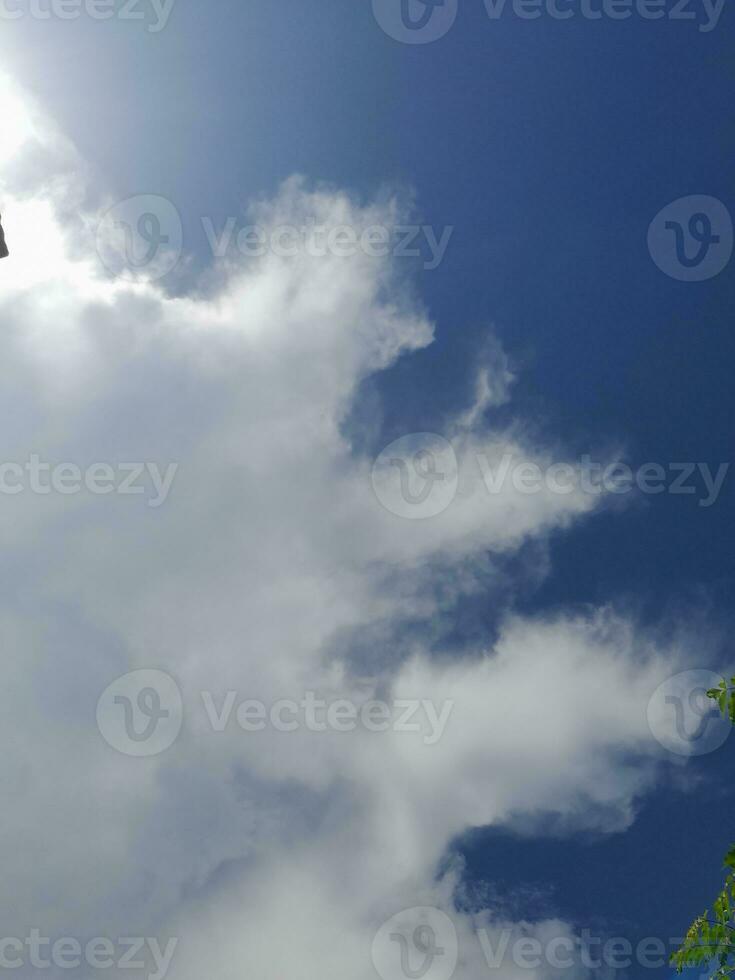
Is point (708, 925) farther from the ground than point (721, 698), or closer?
closer

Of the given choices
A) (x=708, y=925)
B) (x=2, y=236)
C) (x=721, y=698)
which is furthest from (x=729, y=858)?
(x=2, y=236)

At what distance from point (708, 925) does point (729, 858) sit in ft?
4.20

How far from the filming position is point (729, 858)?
7.60 metres

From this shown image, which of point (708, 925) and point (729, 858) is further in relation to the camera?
point (708, 925)

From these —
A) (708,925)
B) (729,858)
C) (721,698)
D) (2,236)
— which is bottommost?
(708,925)

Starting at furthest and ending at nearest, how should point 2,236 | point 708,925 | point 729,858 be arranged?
point 2,236 → point 708,925 → point 729,858

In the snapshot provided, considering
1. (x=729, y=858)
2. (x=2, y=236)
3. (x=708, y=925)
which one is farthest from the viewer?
(x=2, y=236)

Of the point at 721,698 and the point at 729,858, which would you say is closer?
the point at 729,858

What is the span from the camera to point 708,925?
8180mm

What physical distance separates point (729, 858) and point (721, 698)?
5.91 feet

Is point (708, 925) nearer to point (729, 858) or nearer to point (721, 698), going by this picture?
point (729, 858)

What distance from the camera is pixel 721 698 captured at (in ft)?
27.7

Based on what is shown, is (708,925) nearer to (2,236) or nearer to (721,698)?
(721,698)

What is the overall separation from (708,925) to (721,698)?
272cm
